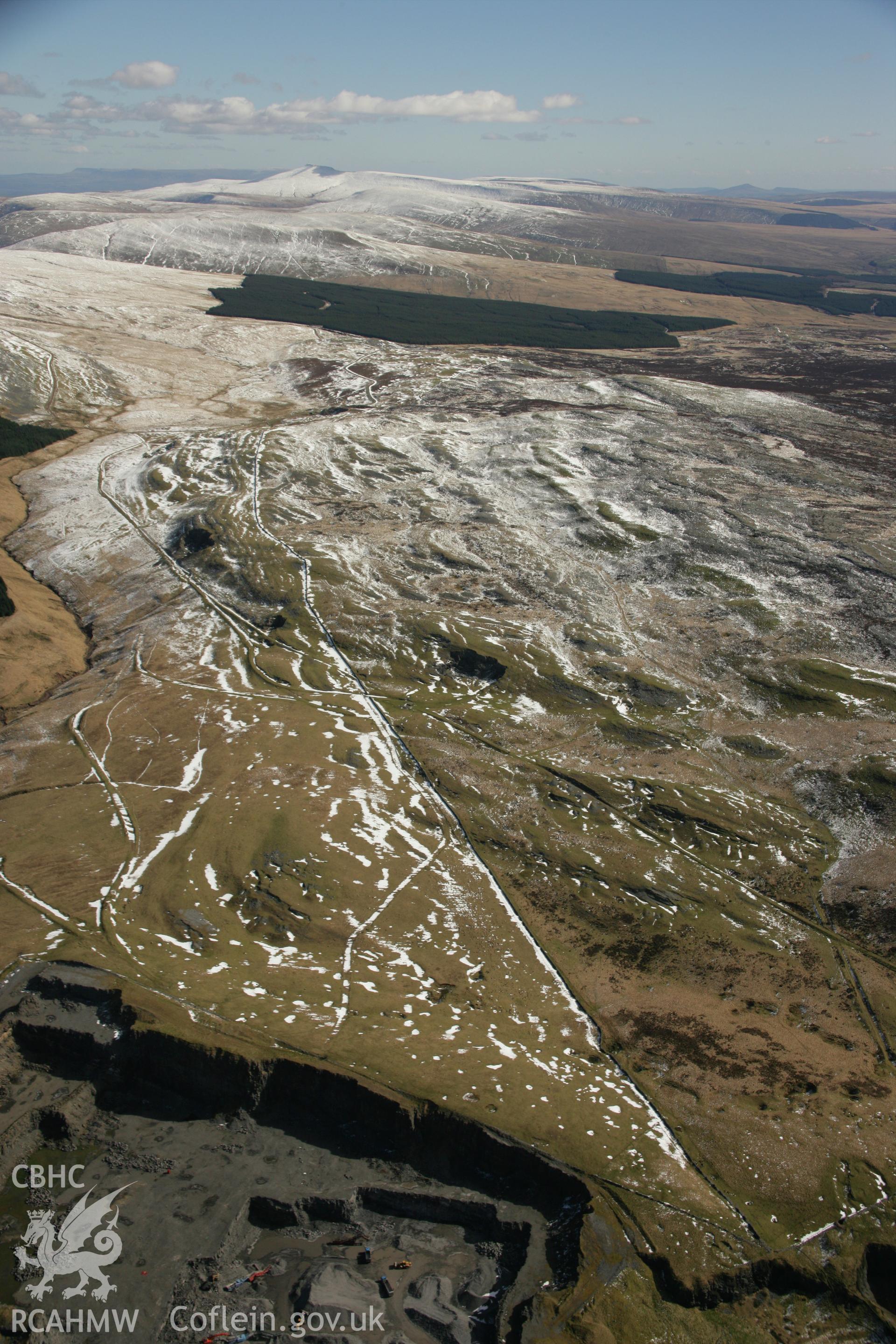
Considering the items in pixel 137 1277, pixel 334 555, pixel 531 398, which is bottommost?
pixel 137 1277

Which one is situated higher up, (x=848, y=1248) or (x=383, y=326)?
(x=383, y=326)

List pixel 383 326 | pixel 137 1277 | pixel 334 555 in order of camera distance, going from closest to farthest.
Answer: pixel 137 1277 → pixel 334 555 → pixel 383 326

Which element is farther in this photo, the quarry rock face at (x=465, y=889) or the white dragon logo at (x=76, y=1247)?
the quarry rock face at (x=465, y=889)

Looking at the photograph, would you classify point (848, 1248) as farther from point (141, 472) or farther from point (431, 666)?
point (141, 472)

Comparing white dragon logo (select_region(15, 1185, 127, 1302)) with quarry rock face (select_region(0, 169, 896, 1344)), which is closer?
white dragon logo (select_region(15, 1185, 127, 1302))

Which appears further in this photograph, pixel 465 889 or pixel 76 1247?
pixel 465 889

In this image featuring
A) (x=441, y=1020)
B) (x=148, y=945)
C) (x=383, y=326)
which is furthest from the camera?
(x=383, y=326)

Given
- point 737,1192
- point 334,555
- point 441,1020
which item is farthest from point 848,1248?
point 334,555

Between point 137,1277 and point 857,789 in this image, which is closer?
point 137,1277
